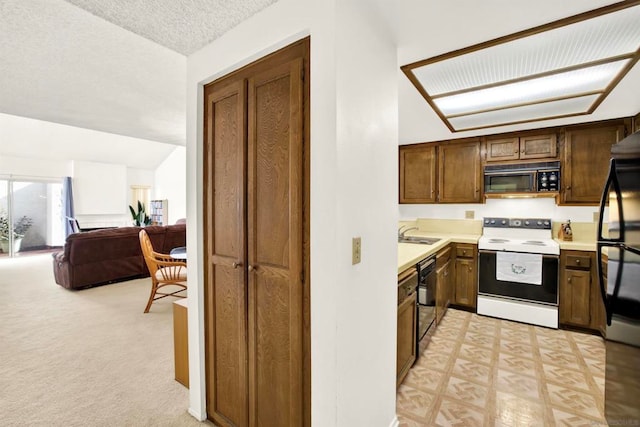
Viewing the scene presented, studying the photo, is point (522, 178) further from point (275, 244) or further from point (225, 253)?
point (225, 253)

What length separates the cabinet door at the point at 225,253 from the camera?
4.98 feet

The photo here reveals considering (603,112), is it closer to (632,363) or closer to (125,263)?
(632,363)

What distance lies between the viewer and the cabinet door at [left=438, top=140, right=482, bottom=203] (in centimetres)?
365

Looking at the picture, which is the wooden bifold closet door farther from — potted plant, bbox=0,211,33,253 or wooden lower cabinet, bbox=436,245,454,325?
potted plant, bbox=0,211,33,253

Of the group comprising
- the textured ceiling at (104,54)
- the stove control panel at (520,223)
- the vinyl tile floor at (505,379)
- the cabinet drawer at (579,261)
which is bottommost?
the vinyl tile floor at (505,379)

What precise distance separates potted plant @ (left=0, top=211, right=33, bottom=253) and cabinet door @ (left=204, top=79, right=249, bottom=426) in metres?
8.91

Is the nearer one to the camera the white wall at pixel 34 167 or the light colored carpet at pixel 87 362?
the light colored carpet at pixel 87 362

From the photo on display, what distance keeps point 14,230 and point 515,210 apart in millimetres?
10977

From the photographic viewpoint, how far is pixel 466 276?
3467 mm

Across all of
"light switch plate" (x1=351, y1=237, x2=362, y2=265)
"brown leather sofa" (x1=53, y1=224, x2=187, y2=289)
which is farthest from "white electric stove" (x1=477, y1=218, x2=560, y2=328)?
"brown leather sofa" (x1=53, y1=224, x2=187, y2=289)

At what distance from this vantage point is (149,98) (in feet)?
9.42

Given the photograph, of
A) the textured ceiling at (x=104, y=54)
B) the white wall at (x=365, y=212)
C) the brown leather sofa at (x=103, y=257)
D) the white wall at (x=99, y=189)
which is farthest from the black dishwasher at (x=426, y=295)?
the white wall at (x=99, y=189)

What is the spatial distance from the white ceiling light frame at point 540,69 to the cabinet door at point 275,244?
1045 millimetres

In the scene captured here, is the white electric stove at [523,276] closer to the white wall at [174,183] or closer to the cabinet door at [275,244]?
the cabinet door at [275,244]
